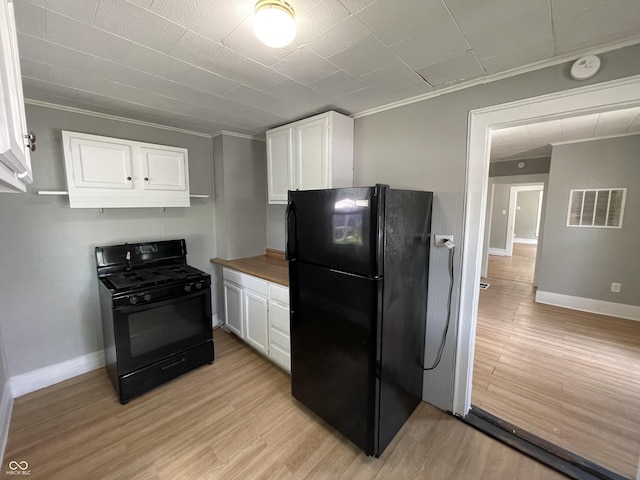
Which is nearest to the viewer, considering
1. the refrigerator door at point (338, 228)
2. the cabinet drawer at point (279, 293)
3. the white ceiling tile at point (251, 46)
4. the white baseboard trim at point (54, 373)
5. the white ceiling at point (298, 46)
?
the white ceiling at point (298, 46)

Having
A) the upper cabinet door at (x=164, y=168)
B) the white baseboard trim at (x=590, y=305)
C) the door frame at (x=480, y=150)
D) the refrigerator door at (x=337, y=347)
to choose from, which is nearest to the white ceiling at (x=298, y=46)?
the door frame at (x=480, y=150)

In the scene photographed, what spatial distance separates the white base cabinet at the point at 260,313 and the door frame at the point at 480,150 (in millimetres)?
1343

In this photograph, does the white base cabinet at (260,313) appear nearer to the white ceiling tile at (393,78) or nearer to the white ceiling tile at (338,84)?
the white ceiling tile at (338,84)

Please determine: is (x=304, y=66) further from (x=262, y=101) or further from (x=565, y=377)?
(x=565, y=377)

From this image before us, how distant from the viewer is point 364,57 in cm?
144

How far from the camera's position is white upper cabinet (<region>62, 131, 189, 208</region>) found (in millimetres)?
2021

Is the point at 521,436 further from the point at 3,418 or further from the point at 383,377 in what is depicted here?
the point at 3,418

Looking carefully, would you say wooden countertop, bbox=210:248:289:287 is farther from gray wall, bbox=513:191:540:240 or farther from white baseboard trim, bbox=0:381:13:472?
gray wall, bbox=513:191:540:240

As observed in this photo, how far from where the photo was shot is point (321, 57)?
1441 millimetres

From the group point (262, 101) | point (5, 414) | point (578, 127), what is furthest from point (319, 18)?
point (578, 127)

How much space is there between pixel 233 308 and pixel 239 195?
51.2 inches

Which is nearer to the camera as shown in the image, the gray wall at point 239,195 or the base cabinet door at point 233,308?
the base cabinet door at point 233,308

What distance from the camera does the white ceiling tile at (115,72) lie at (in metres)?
1.50

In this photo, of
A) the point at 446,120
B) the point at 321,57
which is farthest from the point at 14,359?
the point at 446,120
